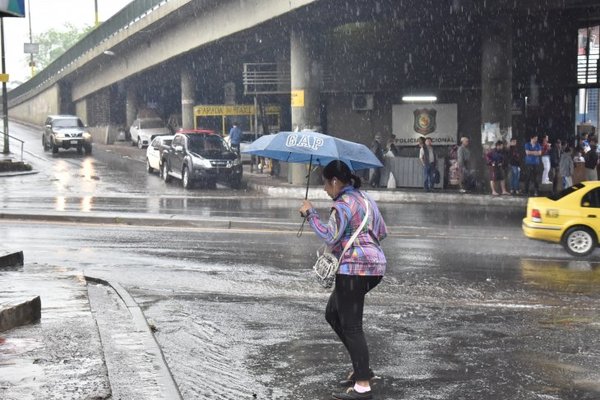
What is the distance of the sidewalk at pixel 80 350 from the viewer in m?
6.93

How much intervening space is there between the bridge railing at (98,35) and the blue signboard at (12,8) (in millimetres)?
30002

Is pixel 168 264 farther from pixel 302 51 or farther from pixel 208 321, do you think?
pixel 302 51

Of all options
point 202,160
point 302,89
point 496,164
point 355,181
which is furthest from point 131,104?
point 355,181

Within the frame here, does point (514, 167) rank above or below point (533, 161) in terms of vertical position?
below

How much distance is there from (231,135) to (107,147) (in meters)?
20.8

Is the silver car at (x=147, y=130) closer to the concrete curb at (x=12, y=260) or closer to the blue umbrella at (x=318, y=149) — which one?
the concrete curb at (x=12, y=260)

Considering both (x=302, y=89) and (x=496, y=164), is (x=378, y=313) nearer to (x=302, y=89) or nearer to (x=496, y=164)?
(x=496, y=164)

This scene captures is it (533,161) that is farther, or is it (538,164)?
(538,164)

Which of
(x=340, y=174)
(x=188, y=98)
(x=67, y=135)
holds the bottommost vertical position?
(x=67, y=135)

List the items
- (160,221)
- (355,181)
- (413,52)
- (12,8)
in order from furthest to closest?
(413,52) → (160,221) → (12,8) → (355,181)

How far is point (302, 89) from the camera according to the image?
31594 mm

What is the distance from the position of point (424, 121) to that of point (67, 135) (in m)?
22.1

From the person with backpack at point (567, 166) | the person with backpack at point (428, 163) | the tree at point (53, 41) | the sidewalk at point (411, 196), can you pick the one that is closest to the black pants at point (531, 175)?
the person with backpack at point (567, 166)

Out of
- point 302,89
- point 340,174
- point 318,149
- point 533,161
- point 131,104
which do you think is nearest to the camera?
point 340,174
